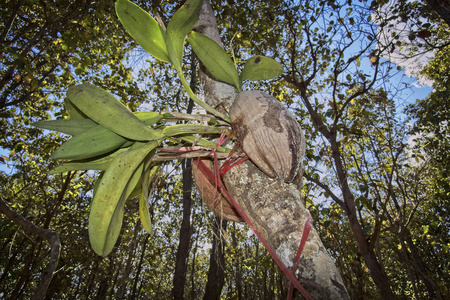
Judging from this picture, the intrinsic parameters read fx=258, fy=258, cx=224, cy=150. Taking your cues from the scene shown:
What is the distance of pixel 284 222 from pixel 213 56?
706 millimetres

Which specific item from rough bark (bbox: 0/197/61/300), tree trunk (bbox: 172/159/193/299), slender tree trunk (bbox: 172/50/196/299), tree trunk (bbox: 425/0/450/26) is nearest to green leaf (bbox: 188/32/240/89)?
rough bark (bbox: 0/197/61/300)

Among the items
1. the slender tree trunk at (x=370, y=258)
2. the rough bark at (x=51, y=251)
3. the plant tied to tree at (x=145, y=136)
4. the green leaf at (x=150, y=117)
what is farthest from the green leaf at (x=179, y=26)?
the slender tree trunk at (x=370, y=258)

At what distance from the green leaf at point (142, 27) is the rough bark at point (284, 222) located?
1.83ft

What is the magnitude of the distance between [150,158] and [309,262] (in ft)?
2.00

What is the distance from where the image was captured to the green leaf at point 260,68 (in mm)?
1077

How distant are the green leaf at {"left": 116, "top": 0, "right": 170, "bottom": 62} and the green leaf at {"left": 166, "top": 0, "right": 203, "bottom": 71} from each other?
0.19ft

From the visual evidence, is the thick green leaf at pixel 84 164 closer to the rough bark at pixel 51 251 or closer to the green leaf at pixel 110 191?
the green leaf at pixel 110 191

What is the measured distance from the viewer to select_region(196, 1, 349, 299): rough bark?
61cm

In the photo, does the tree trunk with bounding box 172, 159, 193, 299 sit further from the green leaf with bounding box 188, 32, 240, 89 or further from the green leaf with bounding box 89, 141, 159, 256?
the green leaf with bounding box 89, 141, 159, 256

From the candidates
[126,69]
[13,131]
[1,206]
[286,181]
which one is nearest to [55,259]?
[1,206]

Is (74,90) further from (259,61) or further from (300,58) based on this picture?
(300,58)

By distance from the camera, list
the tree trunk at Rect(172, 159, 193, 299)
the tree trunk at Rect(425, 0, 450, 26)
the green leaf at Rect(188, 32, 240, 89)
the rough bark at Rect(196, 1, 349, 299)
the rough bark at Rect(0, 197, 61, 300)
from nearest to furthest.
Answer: the rough bark at Rect(196, 1, 349, 299) < the green leaf at Rect(188, 32, 240, 89) < the rough bark at Rect(0, 197, 61, 300) < the tree trunk at Rect(425, 0, 450, 26) < the tree trunk at Rect(172, 159, 193, 299)

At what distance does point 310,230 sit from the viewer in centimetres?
69

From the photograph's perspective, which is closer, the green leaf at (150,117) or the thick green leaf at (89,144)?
the thick green leaf at (89,144)
